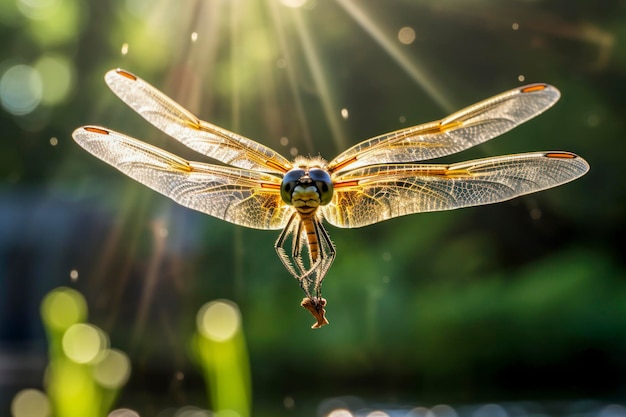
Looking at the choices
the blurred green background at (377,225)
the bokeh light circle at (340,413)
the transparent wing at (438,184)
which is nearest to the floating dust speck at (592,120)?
the blurred green background at (377,225)

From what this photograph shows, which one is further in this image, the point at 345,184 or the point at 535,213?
the point at 535,213

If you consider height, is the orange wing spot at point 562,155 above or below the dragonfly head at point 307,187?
above

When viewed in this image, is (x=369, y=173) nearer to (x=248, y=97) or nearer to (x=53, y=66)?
(x=248, y=97)

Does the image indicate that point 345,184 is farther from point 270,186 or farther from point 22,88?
point 22,88

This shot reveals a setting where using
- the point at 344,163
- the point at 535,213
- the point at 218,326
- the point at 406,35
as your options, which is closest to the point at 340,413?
the point at 535,213

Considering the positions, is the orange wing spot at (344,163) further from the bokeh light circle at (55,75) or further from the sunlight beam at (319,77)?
the bokeh light circle at (55,75)

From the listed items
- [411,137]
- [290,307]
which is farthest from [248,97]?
[411,137]

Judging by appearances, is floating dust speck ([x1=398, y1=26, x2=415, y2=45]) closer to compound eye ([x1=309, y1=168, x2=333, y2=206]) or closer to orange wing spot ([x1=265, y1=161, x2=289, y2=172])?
orange wing spot ([x1=265, y1=161, x2=289, y2=172])
